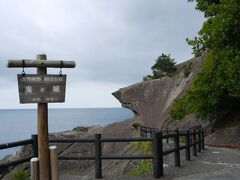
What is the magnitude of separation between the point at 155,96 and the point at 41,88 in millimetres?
42575

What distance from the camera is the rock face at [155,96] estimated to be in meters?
45.8

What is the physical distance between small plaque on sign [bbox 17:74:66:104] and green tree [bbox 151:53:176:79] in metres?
45.0

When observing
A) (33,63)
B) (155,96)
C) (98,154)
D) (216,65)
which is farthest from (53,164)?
(155,96)

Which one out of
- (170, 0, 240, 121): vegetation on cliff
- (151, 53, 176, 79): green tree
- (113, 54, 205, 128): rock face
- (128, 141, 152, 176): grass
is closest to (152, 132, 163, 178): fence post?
(128, 141, 152, 176): grass

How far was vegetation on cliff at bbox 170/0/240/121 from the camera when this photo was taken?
1916 centimetres

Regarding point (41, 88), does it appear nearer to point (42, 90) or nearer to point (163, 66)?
point (42, 90)

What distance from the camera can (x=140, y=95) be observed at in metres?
51.7

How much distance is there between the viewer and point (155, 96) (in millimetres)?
50094

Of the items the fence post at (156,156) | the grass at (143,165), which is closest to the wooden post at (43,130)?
the fence post at (156,156)

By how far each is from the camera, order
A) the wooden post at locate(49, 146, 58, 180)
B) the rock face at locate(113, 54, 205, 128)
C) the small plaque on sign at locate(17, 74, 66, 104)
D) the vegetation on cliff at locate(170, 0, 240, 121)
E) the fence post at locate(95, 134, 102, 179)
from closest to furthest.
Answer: the small plaque on sign at locate(17, 74, 66, 104) → the wooden post at locate(49, 146, 58, 180) → the fence post at locate(95, 134, 102, 179) → the vegetation on cliff at locate(170, 0, 240, 121) → the rock face at locate(113, 54, 205, 128)

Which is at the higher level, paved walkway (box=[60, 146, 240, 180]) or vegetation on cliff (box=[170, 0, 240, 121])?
vegetation on cliff (box=[170, 0, 240, 121])

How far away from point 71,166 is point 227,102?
13213 mm

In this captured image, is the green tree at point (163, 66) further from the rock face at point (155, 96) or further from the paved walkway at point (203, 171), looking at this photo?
the paved walkway at point (203, 171)

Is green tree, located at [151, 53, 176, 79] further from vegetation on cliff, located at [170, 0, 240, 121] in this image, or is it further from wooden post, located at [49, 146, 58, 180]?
wooden post, located at [49, 146, 58, 180]
